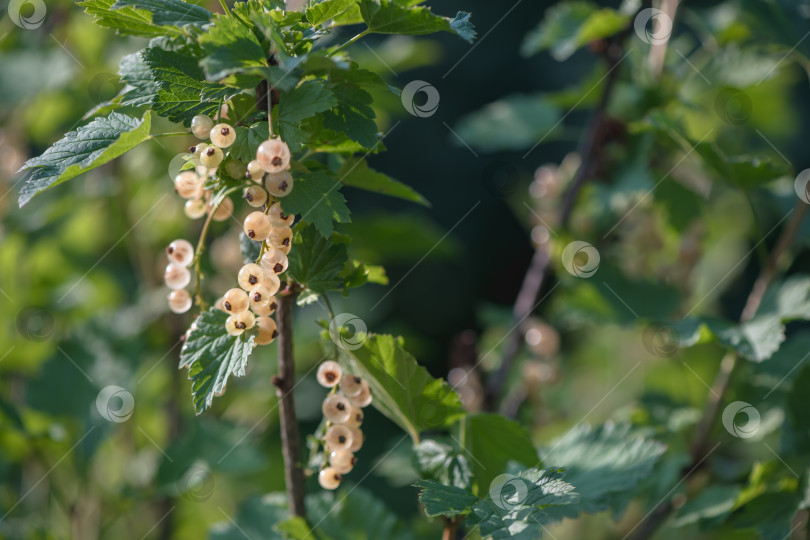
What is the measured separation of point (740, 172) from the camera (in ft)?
2.24

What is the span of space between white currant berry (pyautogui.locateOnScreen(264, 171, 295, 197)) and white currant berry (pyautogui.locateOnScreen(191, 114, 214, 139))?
56 mm

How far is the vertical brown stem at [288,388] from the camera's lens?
46cm

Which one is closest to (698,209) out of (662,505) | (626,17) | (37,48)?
(626,17)

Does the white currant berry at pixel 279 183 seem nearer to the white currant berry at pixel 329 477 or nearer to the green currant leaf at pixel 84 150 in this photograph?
the green currant leaf at pixel 84 150

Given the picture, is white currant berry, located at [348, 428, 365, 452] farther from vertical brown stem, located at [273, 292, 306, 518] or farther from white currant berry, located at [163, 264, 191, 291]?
white currant berry, located at [163, 264, 191, 291]

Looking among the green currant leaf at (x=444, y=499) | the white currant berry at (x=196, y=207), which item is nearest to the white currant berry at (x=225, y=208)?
the white currant berry at (x=196, y=207)

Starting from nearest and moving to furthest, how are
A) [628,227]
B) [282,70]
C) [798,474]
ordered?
[282,70] → [798,474] → [628,227]

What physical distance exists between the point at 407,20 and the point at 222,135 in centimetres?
13

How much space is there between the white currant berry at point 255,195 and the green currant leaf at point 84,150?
8 cm

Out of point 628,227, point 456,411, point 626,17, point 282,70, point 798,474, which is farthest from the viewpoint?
point 628,227

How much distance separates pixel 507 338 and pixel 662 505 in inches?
9.9

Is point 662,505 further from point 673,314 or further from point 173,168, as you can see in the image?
point 173,168

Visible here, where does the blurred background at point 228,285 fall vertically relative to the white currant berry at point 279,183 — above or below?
below

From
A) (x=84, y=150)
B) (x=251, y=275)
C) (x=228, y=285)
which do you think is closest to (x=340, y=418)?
(x=251, y=275)
